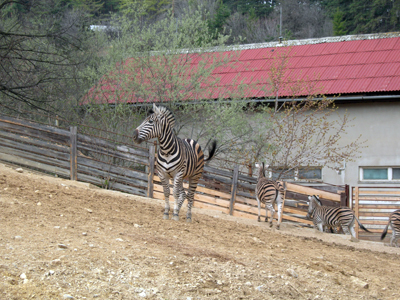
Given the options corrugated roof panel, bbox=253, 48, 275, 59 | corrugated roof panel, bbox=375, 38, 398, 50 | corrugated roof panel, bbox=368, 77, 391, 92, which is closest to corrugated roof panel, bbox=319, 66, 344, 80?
corrugated roof panel, bbox=368, 77, 391, 92

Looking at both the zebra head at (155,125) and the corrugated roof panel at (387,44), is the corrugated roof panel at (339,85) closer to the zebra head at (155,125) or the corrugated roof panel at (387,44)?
the corrugated roof panel at (387,44)

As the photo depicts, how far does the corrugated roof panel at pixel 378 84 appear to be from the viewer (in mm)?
16094

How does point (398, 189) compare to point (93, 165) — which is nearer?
point (93, 165)

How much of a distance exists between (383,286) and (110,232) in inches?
170

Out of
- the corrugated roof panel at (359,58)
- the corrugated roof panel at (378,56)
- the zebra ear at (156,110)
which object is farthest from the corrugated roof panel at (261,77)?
the zebra ear at (156,110)

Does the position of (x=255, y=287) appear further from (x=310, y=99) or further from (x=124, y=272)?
(x=310, y=99)

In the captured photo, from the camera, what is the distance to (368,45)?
61.8 ft

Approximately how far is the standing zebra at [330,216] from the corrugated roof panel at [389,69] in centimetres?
631

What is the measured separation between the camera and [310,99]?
1489 centimetres

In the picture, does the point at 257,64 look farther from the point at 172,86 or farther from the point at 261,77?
the point at 172,86

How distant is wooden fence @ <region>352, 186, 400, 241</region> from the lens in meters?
14.7

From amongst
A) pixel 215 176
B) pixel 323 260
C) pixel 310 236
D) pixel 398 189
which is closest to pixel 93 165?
pixel 215 176

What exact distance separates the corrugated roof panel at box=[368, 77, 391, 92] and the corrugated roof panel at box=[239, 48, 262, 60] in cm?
542

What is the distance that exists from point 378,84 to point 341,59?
256cm
